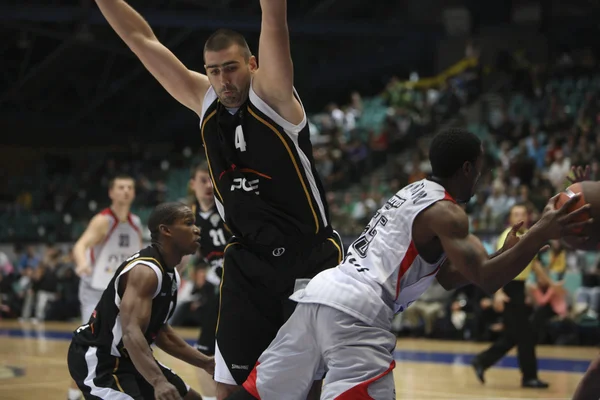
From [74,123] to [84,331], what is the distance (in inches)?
1016

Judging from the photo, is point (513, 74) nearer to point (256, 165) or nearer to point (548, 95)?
point (548, 95)

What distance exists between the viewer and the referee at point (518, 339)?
27.0 feet

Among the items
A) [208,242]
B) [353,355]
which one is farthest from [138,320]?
[208,242]

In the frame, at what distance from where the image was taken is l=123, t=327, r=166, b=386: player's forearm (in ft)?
13.8

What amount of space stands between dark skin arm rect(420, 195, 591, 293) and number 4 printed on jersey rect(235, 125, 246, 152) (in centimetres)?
96

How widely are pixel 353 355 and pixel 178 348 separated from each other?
174 cm

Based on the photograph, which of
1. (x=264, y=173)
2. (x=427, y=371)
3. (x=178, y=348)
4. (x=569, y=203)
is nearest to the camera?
(x=569, y=203)

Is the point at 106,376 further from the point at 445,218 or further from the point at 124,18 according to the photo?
the point at 445,218

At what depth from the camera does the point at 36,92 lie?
27.8 metres

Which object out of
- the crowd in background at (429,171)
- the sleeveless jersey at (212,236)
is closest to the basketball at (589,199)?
the sleeveless jersey at (212,236)

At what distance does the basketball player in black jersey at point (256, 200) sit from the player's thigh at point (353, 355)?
335mm

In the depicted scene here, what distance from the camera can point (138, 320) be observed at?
14.5 ft

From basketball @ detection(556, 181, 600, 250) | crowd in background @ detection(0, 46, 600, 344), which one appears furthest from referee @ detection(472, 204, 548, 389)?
basketball @ detection(556, 181, 600, 250)

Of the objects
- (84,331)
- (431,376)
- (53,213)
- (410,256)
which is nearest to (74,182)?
(53,213)
